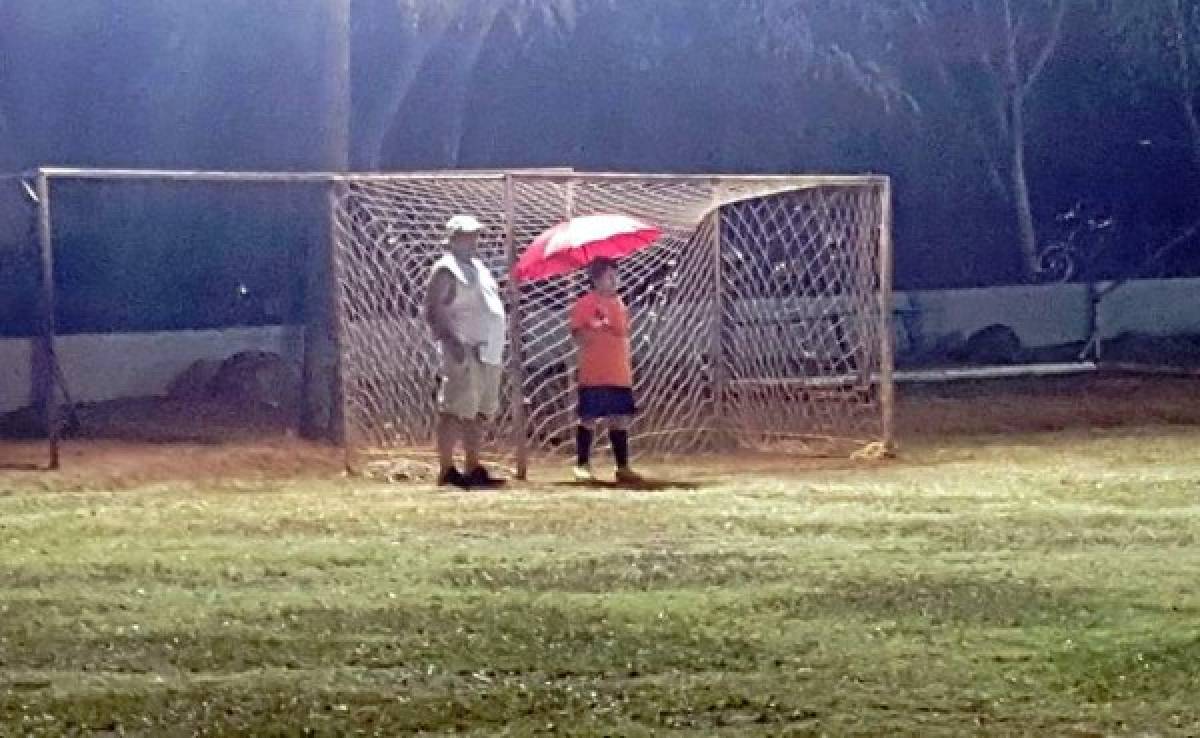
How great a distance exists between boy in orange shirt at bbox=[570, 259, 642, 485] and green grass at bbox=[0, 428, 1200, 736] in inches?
35.0

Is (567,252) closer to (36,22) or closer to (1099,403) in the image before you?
(1099,403)

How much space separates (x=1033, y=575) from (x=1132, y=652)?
68.8 inches

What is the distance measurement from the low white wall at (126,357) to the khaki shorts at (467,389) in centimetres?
634

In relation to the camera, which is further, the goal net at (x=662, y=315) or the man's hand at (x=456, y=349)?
the goal net at (x=662, y=315)

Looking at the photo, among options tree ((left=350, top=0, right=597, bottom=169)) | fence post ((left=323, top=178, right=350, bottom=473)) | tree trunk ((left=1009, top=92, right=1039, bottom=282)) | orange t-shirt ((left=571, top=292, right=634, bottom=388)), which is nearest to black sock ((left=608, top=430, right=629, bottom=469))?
orange t-shirt ((left=571, top=292, right=634, bottom=388))

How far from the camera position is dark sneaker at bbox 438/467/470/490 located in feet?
45.3

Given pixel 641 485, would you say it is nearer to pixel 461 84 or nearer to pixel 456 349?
pixel 456 349

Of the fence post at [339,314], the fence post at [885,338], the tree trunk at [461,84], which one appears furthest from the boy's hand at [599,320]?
the tree trunk at [461,84]

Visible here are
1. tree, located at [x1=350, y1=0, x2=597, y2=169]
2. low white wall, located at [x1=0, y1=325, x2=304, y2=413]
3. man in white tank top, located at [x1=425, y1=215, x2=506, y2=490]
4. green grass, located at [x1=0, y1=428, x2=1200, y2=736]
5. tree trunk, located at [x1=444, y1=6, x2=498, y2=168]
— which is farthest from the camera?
tree trunk, located at [x1=444, y1=6, x2=498, y2=168]

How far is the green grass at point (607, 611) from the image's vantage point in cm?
720

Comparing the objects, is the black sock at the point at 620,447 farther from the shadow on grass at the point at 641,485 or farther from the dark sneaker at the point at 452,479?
the dark sneaker at the point at 452,479

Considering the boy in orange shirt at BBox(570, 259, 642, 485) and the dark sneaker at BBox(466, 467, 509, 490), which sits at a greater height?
the boy in orange shirt at BBox(570, 259, 642, 485)

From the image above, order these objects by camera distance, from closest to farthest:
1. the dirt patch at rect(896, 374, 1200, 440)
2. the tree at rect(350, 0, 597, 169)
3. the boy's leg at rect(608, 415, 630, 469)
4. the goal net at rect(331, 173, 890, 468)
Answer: the boy's leg at rect(608, 415, 630, 469) < the goal net at rect(331, 173, 890, 468) < the dirt patch at rect(896, 374, 1200, 440) < the tree at rect(350, 0, 597, 169)

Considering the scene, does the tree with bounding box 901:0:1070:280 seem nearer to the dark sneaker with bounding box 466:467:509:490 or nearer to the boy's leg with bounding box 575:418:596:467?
the boy's leg with bounding box 575:418:596:467
